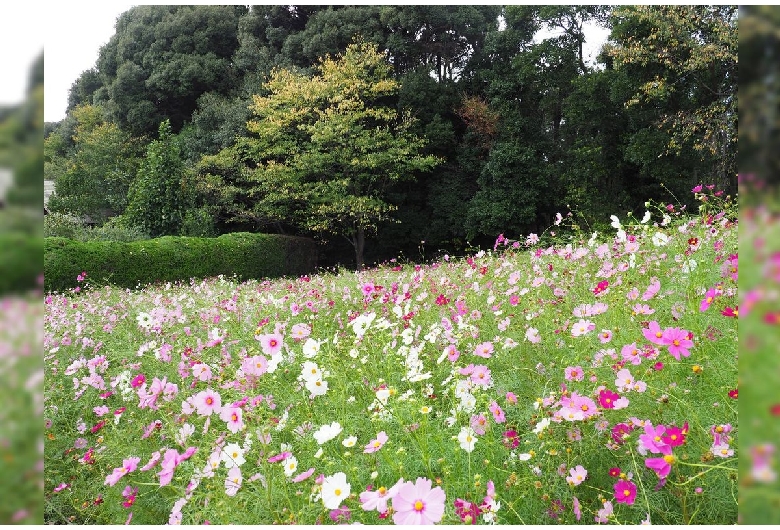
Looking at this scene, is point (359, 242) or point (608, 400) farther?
point (359, 242)

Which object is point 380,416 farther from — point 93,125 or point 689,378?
point 93,125

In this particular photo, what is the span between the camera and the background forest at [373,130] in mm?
11438

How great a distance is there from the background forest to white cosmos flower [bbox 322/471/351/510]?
10411 mm

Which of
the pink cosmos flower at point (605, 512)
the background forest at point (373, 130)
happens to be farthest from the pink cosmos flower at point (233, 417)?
the background forest at point (373, 130)

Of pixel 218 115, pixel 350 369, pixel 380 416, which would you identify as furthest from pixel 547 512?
pixel 218 115

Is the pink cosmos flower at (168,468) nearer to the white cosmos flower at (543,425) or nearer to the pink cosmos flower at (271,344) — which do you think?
the pink cosmos flower at (271,344)

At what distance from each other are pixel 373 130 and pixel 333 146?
108 centimetres

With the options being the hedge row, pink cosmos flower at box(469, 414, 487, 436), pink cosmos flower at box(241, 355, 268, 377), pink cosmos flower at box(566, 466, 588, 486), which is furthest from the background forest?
the hedge row

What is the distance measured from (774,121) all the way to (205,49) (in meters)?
16.2

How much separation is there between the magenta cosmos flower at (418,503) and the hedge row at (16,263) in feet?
1.91

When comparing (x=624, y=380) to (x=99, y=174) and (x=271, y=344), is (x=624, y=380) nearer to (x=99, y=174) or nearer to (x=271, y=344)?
(x=271, y=344)

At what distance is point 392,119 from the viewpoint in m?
13.1

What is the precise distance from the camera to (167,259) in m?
8.42

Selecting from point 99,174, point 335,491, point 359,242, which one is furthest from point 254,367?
point 99,174
